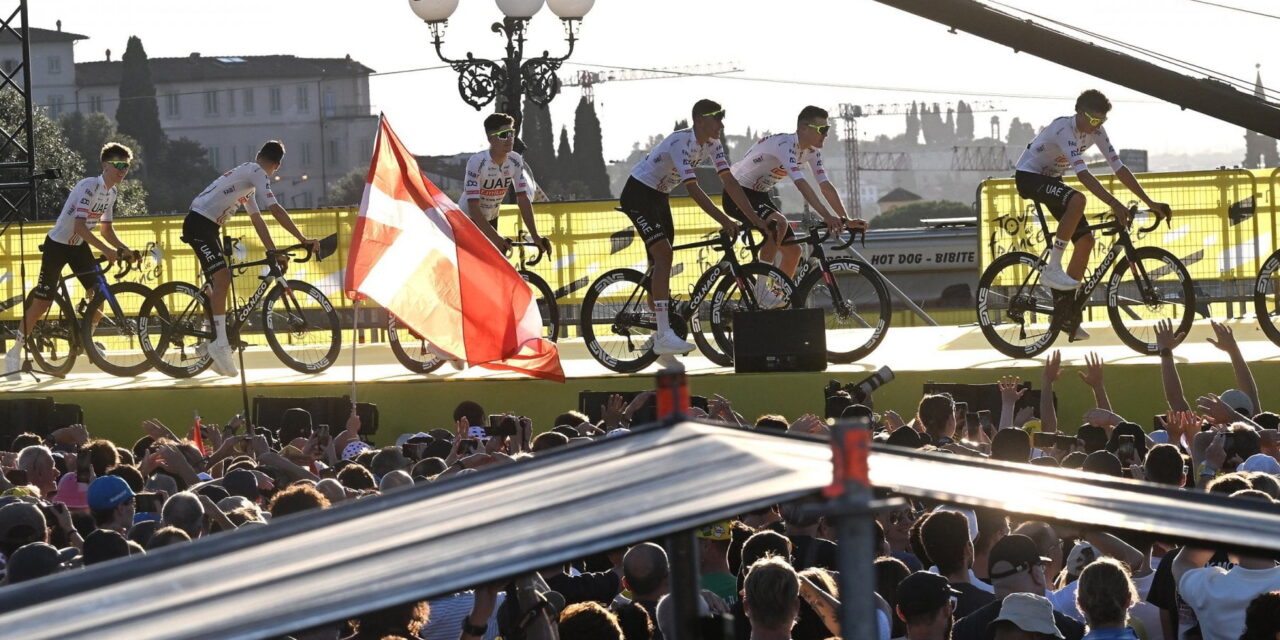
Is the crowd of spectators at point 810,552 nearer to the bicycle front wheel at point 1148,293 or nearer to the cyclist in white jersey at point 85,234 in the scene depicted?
the bicycle front wheel at point 1148,293

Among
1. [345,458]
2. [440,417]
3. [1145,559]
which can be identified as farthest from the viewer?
[440,417]

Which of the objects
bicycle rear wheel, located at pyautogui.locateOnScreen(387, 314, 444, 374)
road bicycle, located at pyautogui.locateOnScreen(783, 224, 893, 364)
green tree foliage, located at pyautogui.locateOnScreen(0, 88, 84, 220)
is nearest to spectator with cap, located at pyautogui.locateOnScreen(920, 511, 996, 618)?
road bicycle, located at pyautogui.locateOnScreen(783, 224, 893, 364)

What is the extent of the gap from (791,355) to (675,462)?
9.58 m

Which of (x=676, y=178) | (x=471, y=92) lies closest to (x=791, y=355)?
(x=676, y=178)

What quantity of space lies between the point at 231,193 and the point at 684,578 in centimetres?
1089

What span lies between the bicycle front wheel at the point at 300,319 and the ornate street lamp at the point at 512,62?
17.5 feet

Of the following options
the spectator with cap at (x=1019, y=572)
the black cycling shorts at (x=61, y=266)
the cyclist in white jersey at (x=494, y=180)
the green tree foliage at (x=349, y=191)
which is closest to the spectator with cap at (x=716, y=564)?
the spectator with cap at (x=1019, y=572)

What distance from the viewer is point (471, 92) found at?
788 inches

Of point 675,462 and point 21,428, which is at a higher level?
point 675,462

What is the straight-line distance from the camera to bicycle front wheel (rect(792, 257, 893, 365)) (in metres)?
12.0

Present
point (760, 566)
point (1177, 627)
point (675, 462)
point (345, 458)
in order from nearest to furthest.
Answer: point (675, 462) < point (760, 566) < point (1177, 627) < point (345, 458)

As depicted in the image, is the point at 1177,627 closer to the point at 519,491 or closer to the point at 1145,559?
the point at 1145,559

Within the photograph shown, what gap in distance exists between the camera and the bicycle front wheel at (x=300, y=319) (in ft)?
44.4

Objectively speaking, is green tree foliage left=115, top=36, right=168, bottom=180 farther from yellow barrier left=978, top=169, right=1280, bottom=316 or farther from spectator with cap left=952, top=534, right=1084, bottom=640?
spectator with cap left=952, top=534, right=1084, bottom=640
